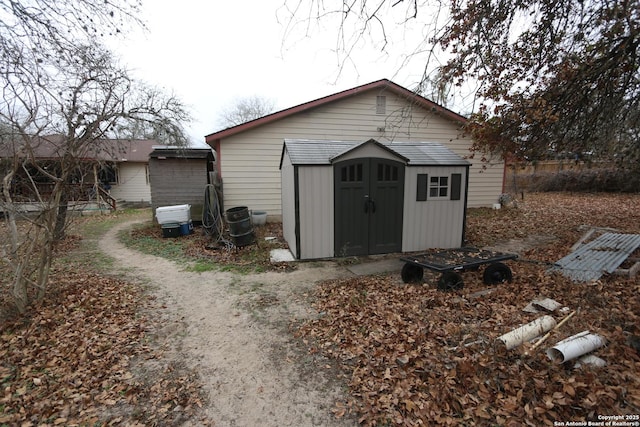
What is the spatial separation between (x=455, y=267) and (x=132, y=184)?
18437mm

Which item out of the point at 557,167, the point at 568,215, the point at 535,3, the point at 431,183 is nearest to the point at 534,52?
the point at 535,3

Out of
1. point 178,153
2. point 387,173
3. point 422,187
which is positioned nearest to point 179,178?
point 178,153

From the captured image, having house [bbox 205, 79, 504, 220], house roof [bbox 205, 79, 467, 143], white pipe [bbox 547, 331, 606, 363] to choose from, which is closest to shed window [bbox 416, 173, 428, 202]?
house [bbox 205, 79, 504, 220]

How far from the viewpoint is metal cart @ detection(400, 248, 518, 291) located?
4449 mm

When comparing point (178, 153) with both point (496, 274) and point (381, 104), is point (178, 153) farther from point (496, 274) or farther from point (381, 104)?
point (496, 274)

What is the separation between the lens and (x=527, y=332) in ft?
9.63

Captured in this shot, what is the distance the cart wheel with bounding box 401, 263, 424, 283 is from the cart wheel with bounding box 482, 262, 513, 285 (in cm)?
99

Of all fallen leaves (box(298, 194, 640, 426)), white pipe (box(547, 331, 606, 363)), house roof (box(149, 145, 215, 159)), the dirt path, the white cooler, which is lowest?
the dirt path

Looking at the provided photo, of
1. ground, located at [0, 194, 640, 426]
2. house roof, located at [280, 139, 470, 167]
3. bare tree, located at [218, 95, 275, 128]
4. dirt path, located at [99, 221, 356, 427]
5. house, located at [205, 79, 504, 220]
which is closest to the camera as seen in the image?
ground, located at [0, 194, 640, 426]

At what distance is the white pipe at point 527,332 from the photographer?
2822 mm

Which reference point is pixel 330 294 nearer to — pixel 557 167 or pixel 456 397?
pixel 456 397

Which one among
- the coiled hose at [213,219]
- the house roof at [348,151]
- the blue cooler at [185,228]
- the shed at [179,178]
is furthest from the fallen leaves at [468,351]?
the shed at [179,178]

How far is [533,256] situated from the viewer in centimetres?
614

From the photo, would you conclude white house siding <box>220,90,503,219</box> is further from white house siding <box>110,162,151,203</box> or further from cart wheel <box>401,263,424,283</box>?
white house siding <box>110,162,151,203</box>
